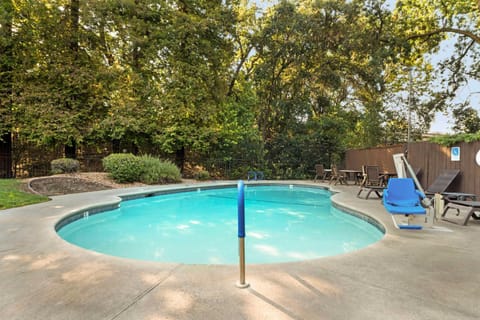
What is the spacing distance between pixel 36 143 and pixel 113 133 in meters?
3.44

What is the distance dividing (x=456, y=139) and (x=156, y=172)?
1052 cm

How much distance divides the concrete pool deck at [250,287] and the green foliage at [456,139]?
4.74 metres

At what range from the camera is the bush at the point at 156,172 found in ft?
39.1

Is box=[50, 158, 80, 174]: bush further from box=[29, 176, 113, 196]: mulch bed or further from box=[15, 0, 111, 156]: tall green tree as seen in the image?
box=[15, 0, 111, 156]: tall green tree

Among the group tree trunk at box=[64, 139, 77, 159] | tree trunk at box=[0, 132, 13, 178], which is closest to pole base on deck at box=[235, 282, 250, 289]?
tree trunk at box=[64, 139, 77, 159]

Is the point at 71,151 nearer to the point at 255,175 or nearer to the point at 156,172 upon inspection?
the point at 156,172

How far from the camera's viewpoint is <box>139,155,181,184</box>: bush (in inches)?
469

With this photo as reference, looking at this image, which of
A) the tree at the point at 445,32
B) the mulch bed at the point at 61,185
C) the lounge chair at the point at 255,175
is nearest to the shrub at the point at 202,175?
the lounge chair at the point at 255,175

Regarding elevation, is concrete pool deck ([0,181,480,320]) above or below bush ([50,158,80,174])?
below

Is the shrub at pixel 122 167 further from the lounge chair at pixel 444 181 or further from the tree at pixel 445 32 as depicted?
the tree at pixel 445 32

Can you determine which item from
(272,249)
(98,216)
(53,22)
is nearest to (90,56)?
(53,22)

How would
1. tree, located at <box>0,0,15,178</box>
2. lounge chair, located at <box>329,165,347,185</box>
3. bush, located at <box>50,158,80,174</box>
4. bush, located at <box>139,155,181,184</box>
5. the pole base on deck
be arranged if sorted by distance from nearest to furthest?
the pole base on deck → bush, located at <box>50,158,80,174</box> → bush, located at <box>139,155,181,184</box> → tree, located at <box>0,0,15,178</box> → lounge chair, located at <box>329,165,347,185</box>

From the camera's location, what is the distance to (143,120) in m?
14.4

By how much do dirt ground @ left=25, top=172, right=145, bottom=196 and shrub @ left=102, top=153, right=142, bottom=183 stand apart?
268 mm
